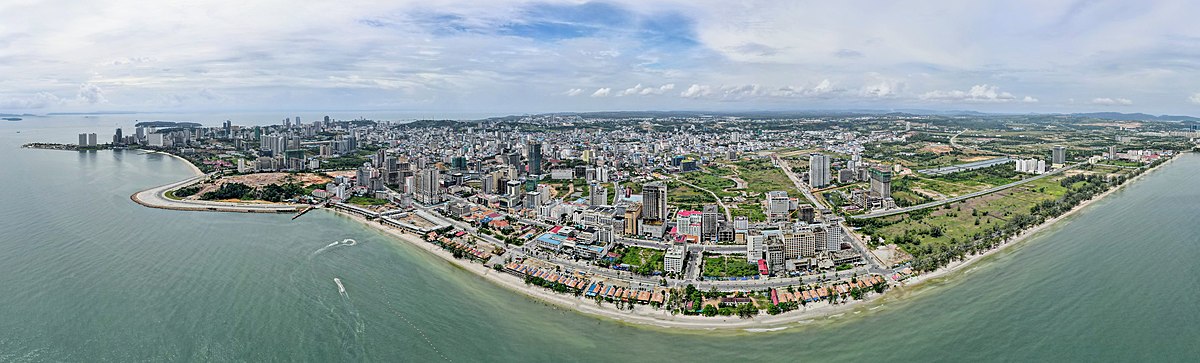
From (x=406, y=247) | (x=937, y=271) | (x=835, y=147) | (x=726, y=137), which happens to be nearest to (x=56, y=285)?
(x=406, y=247)

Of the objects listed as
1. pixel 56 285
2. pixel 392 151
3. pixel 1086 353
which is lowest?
pixel 1086 353

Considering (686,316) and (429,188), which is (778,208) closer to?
(686,316)

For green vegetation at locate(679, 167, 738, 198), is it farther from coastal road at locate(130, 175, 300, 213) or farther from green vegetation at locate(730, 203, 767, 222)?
coastal road at locate(130, 175, 300, 213)

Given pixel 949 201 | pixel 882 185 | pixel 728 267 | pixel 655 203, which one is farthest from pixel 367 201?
pixel 949 201

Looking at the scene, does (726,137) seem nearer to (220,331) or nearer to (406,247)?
(406,247)

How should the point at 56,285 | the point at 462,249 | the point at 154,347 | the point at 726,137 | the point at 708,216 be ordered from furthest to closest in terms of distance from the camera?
the point at 726,137 → the point at 708,216 → the point at 462,249 → the point at 56,285 → the point at 154,347
